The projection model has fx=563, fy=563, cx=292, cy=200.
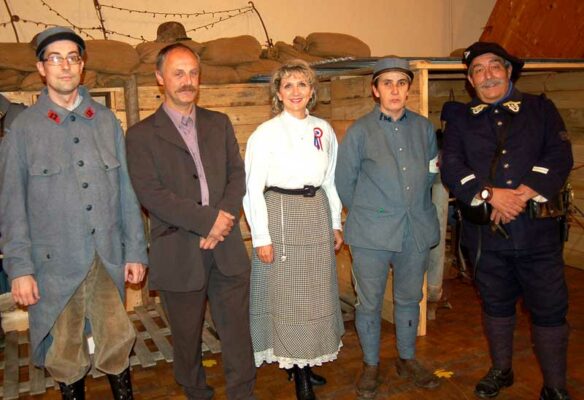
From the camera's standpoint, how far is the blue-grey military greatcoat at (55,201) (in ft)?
7.87

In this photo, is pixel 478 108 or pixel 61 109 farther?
pixel 478 108

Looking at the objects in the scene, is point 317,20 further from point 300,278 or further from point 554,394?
point 554,394

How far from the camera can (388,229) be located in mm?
3020

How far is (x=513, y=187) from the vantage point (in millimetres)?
2803

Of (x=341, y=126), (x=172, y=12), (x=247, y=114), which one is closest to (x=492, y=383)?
(x=341, y=126)

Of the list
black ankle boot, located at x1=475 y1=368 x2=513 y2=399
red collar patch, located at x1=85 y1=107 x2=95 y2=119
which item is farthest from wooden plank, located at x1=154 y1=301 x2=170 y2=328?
black ankle boot, located at x1=475 y1=368 x2=513 y2=399

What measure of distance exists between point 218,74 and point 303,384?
107 inches

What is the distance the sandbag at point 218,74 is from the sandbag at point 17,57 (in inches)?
50.9

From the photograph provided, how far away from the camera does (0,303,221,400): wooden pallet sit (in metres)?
3.39

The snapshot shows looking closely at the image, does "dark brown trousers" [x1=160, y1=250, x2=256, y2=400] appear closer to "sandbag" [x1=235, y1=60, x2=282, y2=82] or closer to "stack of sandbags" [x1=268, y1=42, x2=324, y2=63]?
"sandbag" [x1=235, y1=60, x2=282, y2=82]

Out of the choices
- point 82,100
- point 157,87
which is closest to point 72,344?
point 82,100

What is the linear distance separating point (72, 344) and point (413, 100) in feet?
8.21

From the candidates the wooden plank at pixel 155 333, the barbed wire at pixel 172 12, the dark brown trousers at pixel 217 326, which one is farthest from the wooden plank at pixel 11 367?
the barbed wire at pixel 172 12

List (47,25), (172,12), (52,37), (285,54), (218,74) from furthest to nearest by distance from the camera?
(172,12) < (285,54) < (47,25) < (218,74) < (52,37)
